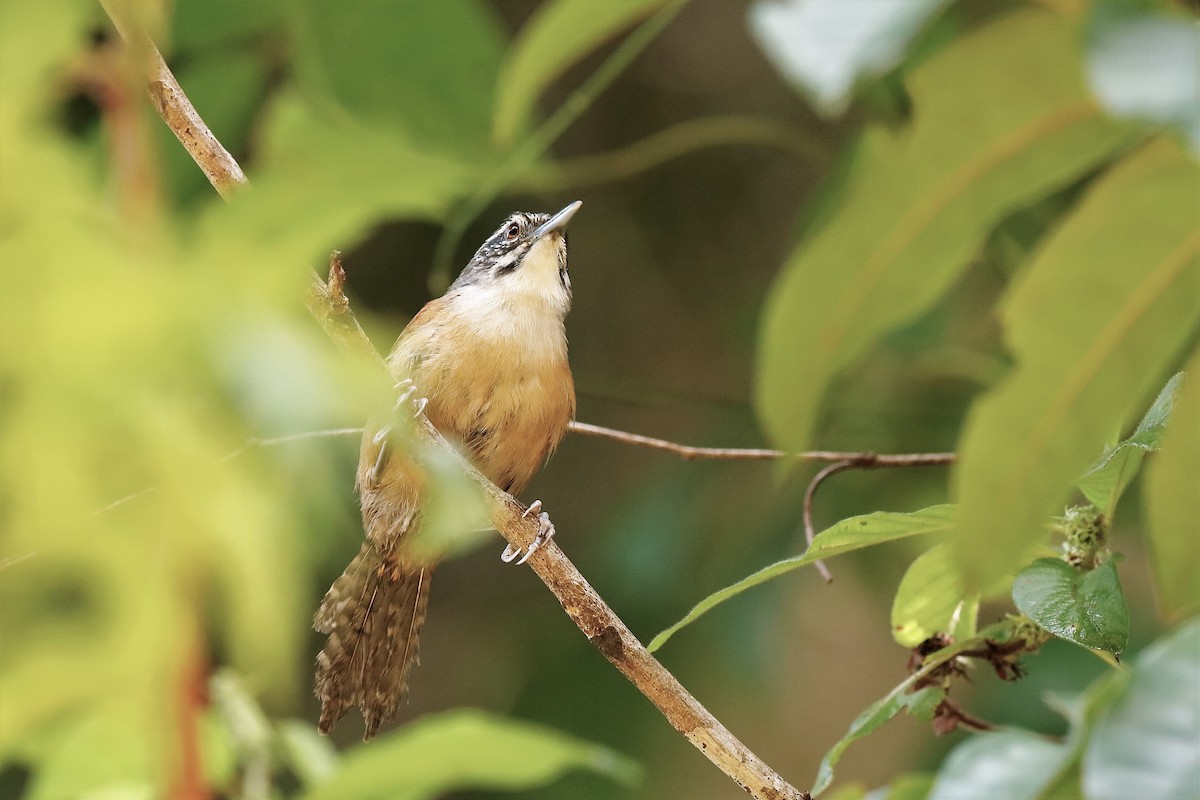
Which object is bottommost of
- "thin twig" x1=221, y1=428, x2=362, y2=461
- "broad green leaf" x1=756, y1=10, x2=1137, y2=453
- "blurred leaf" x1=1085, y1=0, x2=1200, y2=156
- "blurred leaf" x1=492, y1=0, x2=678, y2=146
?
"broad green leaf" x1=756, y1=10, x2=1137, y2=453

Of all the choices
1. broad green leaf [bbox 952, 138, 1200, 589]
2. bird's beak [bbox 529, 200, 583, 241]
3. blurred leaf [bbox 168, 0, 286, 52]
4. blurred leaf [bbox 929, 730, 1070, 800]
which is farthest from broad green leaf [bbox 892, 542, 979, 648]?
bird's beak [bbox 529, 200, 583, 241]

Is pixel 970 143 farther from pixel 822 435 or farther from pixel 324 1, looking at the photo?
pixel 822 435

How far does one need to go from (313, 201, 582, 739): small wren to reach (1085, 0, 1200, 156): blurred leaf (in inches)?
113

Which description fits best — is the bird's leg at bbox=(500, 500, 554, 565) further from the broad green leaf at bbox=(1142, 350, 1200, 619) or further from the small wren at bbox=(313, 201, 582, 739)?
the broad green leaf at bbox=(1142, 350, 1200, 619)

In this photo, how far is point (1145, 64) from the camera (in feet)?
2.66

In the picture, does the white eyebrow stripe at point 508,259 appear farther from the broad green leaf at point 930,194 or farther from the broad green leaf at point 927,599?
the broad green leaf at point 930,194

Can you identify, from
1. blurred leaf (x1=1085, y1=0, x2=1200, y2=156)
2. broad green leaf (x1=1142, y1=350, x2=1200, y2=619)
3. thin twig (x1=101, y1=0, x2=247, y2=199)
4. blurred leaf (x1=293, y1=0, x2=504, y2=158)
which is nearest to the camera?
blurred leaf (x1=1085, y1=0, x2=1200, y2=156)

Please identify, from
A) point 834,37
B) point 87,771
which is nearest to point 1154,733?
point 834,37

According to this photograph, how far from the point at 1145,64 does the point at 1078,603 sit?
0.99 metres

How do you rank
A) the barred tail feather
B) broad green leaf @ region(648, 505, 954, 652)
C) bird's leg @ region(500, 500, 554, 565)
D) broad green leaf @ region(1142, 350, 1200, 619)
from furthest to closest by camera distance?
1. the barred tail feather
2. bird's leg @ region(500, 500, 554, 565)
3. broad green leaf @ region(648, 505, 954, 652)
4. broad green leaf @ region(1142, 350, 1200, 619)

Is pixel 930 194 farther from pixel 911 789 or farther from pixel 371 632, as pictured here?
pixel 371 632

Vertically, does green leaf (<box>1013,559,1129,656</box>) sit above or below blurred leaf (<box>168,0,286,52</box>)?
below

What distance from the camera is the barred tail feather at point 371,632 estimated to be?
3.52 metres

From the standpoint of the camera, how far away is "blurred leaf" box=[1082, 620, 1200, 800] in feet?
3.21
